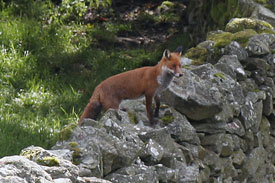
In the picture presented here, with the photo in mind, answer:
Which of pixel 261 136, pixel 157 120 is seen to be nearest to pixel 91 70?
pixel 261 136

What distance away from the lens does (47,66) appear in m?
9.12

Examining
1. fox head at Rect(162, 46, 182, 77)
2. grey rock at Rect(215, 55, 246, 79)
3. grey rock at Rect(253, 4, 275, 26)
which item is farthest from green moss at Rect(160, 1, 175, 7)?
fox head at Rect(162, 46, 182, 77)

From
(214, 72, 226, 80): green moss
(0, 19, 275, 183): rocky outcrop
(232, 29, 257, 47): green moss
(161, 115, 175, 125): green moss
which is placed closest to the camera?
(0, 19, 275, 183): rocky outcrop

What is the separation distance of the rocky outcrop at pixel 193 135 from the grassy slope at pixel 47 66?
1.80m

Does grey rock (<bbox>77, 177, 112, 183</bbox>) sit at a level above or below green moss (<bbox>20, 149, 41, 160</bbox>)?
below

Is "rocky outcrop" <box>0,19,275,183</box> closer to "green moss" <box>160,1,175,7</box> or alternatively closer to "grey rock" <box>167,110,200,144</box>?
"grey rock" <box>167,110,200,144</box>

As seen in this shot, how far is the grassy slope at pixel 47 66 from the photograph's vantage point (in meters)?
6.74

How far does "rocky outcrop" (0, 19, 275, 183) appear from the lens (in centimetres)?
368

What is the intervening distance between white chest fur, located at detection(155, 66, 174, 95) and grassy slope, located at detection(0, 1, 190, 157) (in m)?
1.60

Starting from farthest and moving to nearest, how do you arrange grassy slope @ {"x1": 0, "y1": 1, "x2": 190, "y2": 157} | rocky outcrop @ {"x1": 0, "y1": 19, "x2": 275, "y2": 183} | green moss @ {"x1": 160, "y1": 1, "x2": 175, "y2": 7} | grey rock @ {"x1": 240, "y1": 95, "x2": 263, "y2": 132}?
green moss @ {"x1": 160, "y1": 1, "x2": 175, "y2": 7}
grassy slope @ {"x1": 0, "y1": 1, "x2": 190, "y2": 157}
grey rock @ {"x1": 240, "y1": 95, "x2": 263, "y2": 132}
rocky outcrop @ {"x1": 0, "y1": 19, "x2": 275, "y2": 183}

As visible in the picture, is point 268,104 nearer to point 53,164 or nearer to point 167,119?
point 167,119

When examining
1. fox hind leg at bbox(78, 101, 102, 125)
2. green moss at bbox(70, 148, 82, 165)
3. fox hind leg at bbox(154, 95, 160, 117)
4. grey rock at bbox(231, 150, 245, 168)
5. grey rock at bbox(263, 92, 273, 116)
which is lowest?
grey rock at bbox(231, 150, 245, 168)

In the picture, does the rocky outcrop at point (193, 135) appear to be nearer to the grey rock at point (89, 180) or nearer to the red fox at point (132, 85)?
the grey rock at point (89, 180)

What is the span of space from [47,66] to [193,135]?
15.0 ft
